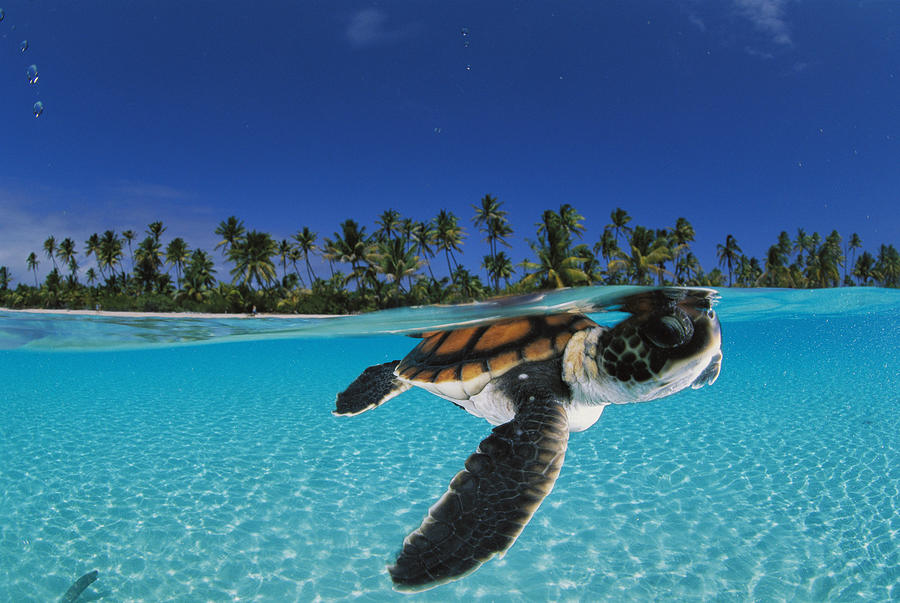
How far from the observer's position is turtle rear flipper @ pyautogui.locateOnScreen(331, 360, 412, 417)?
3873 mm

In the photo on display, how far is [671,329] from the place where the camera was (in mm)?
2182

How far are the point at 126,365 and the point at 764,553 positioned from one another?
94.6ft

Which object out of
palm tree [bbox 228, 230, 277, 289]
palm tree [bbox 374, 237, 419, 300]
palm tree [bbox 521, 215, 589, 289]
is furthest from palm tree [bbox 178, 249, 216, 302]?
palm tree [bbox 521, 215, 589, 289]

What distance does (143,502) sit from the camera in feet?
19.9

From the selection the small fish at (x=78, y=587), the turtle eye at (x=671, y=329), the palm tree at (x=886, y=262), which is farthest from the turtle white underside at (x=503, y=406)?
the palm tree at (x=886, y=262)

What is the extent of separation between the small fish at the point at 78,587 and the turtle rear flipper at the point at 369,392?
299cm

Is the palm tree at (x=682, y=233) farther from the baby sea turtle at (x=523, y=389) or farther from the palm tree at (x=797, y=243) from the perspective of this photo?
the baby sea turtle at (x=523, y=389)

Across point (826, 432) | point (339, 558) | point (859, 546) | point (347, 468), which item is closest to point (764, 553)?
point (859, 546)

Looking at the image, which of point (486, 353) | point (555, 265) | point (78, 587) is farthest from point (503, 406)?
point (555, 265)

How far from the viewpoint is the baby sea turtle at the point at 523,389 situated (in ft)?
6.34

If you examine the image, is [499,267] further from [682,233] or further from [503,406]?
[503,406]

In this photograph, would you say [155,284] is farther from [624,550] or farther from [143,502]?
[624,550]

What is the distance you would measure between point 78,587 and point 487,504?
467 centimetres

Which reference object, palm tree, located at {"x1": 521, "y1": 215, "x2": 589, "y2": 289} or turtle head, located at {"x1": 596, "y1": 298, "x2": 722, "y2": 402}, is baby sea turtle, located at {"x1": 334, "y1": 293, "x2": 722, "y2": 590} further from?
palm tree, located at {"x1": 521, "y1": 215, "x2": 589, "y2": 289}
